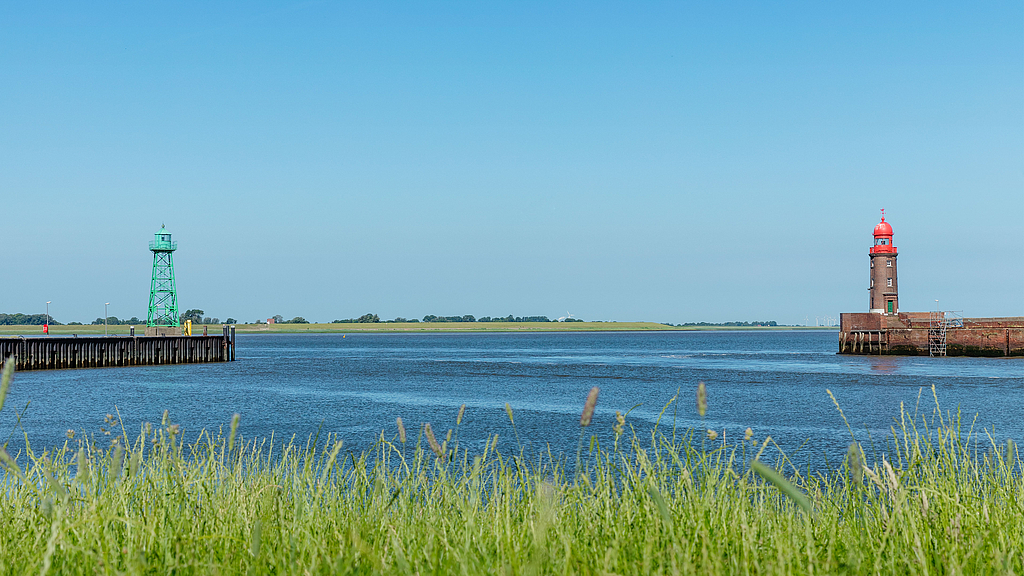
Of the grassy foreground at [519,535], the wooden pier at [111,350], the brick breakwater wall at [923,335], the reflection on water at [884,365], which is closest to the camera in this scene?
the grassy foreground at [519,535]

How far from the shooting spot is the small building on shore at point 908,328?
72.8 m

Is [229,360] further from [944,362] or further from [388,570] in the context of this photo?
[388,570]

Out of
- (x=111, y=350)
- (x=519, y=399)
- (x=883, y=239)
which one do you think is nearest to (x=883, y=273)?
(x=883, y=239)

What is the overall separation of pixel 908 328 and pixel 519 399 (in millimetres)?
52046

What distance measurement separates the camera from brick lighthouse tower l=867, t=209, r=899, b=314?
3036 inches

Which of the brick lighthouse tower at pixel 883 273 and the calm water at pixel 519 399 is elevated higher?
the brick lighthouse tower at pixel 883 273

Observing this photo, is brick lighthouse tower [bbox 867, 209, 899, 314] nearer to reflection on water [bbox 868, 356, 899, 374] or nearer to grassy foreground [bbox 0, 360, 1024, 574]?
reflection on water [bbox 868, 356, 899, 374]

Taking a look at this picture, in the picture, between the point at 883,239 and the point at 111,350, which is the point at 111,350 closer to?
the point at 111,350

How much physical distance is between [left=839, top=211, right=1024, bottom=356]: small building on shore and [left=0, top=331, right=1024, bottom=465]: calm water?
497cm

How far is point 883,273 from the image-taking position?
7700 centimetres

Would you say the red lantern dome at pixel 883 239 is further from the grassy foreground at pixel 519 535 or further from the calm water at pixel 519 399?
the grassy foreground at pixel 519 535

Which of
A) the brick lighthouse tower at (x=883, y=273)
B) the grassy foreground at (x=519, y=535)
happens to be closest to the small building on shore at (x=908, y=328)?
the brick lighthouse tower at (x=883, y=273)

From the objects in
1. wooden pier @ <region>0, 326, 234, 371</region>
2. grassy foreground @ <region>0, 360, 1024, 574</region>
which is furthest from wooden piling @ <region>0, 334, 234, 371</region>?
grassy foreground @ <region>0, 360, 1024, 574</region>

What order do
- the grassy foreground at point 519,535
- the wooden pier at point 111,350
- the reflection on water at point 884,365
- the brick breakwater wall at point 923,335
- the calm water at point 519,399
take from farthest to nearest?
the brick breakwater wall at point 923,335 < the reflection on water at point 884,365 < the wooden pier at point 111,350 < the calm water at point 519,399 < the grassy foreground at point 519,535
